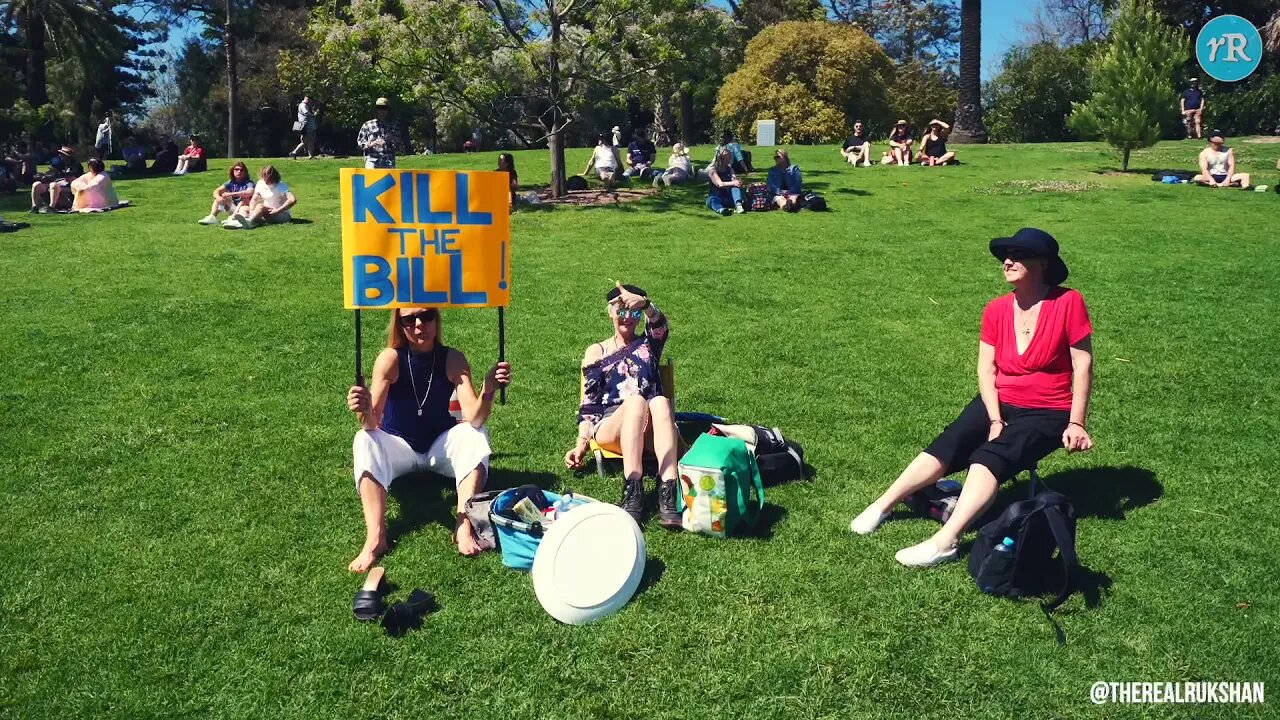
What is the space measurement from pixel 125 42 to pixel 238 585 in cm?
3854

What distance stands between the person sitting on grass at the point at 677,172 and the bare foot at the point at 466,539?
50.8 ft

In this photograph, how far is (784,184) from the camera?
1753 centimetres

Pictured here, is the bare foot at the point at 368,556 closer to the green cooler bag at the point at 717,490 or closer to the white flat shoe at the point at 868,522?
the green cooler bag at the point at 717,490

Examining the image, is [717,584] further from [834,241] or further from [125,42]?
[125,42]

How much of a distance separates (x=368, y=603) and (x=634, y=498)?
1.63m

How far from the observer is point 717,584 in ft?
16.3

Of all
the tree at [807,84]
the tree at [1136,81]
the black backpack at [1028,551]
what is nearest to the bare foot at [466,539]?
the black backpack at [1028,551]

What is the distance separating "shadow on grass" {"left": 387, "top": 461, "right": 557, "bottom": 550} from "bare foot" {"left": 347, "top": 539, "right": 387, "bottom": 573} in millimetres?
164

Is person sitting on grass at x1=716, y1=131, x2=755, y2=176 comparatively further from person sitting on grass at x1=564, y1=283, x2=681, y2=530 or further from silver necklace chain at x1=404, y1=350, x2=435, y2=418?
silver necklace chain at x1=404, y1=350, x2=435, y2=418

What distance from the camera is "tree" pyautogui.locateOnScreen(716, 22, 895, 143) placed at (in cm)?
3120

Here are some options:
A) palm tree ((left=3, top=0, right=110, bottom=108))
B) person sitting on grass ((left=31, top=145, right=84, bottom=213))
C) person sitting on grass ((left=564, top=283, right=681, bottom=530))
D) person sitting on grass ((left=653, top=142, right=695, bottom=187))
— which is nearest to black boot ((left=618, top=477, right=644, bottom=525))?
person sitting on grass ((left=564, top=283, right=681, bottom=530))

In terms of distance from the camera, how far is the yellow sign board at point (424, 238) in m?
5.01

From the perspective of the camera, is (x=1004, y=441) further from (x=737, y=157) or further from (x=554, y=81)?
(x=737, y=157)

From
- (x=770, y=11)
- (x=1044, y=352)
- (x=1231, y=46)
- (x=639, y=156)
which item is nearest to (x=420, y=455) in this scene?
(x=1044, y=352)
